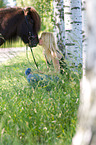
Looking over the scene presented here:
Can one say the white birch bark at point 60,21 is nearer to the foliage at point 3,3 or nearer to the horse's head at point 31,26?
the horse's head at point 31,26

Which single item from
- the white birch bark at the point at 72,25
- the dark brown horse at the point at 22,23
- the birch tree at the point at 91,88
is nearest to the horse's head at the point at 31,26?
the dark brown horse at the point at 22,23

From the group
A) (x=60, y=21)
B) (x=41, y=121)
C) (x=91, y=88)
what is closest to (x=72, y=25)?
(x=60, y=21)

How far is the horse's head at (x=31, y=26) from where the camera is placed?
4032 millimetres

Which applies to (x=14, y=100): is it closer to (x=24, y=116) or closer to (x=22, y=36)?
(x=24, y=116)

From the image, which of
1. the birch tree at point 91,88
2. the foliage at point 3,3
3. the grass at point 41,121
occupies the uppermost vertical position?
the foliage at point 3,3

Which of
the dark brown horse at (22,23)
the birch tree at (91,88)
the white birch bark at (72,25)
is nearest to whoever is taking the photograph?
the birch tree at (91,88)

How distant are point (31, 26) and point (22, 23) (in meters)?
0.19

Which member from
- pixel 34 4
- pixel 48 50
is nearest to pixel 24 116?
pixel 48 50

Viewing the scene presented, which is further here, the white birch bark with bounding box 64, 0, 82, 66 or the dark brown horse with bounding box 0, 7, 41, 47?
the dark brown horse with bounding box 0, 7, 41, 47

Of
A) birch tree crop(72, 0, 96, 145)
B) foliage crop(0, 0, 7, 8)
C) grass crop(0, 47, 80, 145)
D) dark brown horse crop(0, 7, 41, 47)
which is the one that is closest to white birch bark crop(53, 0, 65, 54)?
dark brown horse crop(0, 7, 41, 47)

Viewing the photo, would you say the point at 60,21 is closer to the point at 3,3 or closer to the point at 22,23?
the point at 22,23

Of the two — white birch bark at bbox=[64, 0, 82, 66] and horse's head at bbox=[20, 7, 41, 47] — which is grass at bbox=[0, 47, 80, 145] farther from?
horse's head at bbox=[20, 7, 41, 47]

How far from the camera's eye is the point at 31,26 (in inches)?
160

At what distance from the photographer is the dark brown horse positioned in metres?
4.07
